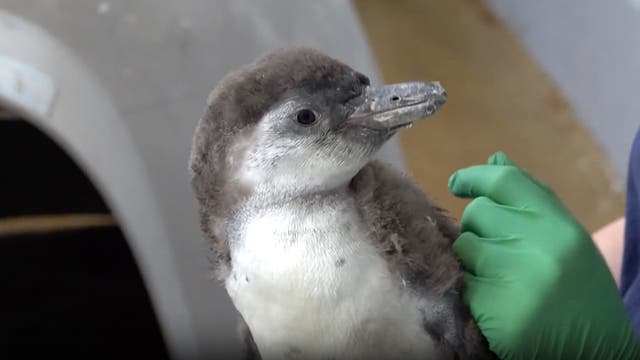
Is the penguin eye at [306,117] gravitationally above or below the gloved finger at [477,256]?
above

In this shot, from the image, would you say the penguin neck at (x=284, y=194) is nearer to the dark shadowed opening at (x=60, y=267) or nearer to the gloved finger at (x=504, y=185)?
the gloved finger at (x=504, y=185)

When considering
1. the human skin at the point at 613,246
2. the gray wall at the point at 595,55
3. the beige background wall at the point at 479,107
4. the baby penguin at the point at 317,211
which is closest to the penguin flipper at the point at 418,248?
the baby penguin at the point at 317,211

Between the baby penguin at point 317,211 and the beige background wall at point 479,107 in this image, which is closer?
the baby penguin at point 317,211

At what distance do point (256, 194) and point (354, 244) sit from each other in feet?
0.25

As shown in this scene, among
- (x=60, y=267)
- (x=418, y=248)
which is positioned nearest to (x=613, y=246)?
(x=418, y=248)

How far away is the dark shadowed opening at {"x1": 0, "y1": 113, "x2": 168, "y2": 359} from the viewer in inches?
42.0

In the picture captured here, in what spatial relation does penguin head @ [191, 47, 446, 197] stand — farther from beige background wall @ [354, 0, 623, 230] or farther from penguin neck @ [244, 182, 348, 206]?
beige background wall @ [354, 0, 623, 230]

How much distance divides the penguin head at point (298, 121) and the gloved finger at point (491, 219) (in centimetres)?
17

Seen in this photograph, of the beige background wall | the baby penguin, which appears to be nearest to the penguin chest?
the baby penguin

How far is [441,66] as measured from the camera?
5.97 feet

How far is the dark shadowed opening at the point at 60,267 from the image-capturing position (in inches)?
42.0

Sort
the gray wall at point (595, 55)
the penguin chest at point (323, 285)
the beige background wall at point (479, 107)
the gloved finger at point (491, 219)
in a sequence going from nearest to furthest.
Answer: the penguin chest at point (323, 285) < the gloved finger at point (491, 219) < the gray wall at point (595, 55) < the beige background wall at point (479, 107)

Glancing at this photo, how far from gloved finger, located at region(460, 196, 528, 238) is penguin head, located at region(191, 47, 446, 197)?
0.54 ft

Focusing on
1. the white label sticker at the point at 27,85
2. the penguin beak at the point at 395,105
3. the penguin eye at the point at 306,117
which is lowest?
the penguin beak at the point at 395,105
